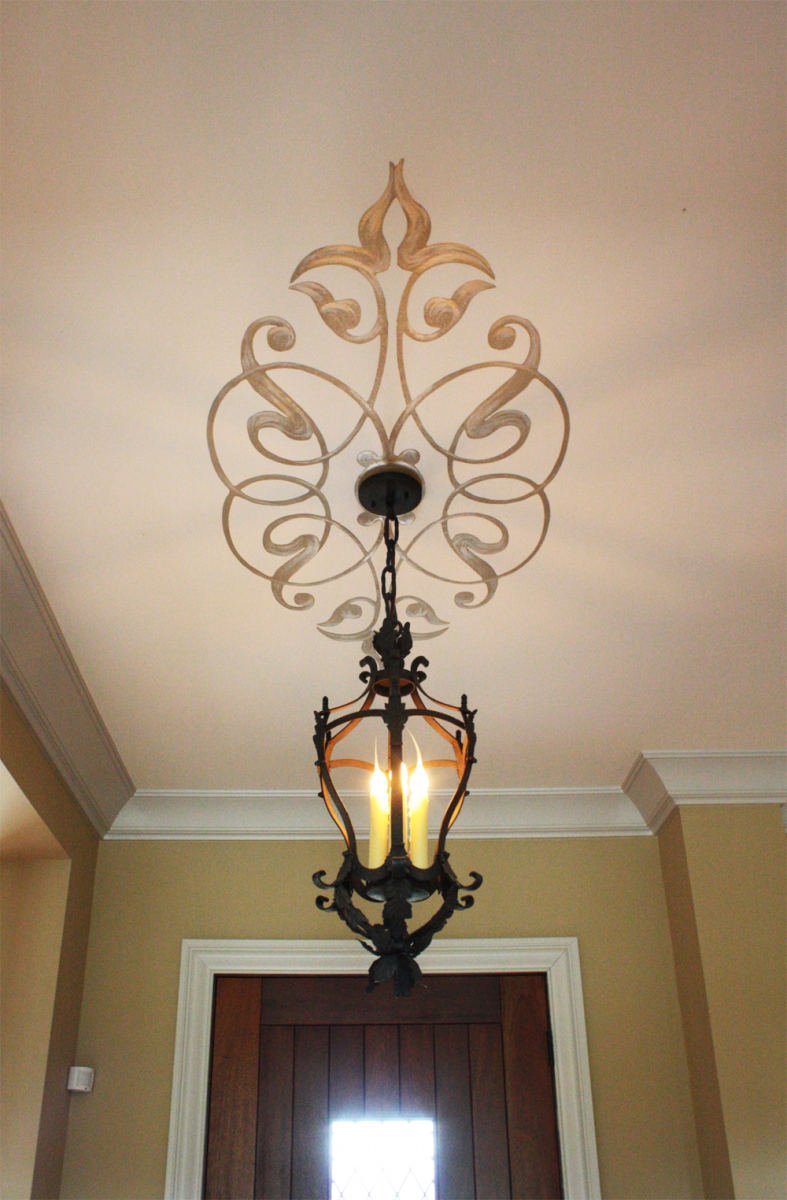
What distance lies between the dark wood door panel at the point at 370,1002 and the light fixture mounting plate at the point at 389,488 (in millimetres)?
2027

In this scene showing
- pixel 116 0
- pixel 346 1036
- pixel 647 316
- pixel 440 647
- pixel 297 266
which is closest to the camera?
pixel 116 0

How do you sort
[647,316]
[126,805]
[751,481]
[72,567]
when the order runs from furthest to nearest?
1. [126,805]
2. [72,567]
3. [751,481]
4. [647,316]

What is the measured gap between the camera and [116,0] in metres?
1.31

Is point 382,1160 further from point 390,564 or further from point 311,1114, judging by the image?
point 390,564

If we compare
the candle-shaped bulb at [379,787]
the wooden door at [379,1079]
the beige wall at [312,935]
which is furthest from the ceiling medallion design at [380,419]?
the wooden door at [379,1079]

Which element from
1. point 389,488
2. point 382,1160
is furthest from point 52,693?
point 382,1160

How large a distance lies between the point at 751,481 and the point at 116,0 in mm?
1497

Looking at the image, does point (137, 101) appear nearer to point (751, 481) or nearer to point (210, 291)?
point (210, 291)

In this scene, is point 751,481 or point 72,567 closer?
point 751,481

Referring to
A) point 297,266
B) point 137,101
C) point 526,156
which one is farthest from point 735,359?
point 137,101

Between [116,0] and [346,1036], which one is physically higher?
[116,0]

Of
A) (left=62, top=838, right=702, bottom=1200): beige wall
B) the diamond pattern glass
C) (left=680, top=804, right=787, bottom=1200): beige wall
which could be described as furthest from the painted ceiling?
the diamond pattern glass

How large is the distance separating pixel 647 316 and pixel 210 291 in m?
0.77

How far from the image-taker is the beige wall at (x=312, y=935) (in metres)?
3.09
